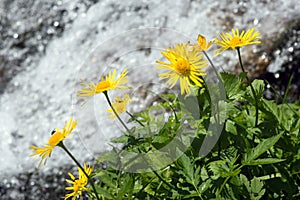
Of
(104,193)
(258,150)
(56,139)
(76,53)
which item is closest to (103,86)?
(56,139)

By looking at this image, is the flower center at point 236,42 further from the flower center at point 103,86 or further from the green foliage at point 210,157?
the flower center at point 103,86

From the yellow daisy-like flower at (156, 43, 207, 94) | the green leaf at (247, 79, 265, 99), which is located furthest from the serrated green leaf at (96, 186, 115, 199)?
the green leaf at (247, 79, 265, 99)

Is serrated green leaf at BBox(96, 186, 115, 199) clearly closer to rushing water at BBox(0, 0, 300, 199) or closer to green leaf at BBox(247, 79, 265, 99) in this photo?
green leaf at BBox(247, 79, 265, 99)

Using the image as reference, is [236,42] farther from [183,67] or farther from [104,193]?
[104,193]

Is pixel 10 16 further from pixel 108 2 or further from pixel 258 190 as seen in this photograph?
pixel 258 190

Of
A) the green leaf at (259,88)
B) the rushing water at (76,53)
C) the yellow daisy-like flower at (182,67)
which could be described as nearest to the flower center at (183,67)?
the yellow daisy-like flower at (182,67)

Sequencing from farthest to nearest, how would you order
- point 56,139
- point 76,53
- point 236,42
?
point 76,53 → point 236,42 → point 56,139

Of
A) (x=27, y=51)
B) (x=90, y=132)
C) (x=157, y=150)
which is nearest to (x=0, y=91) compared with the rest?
(x=27, y=51)
